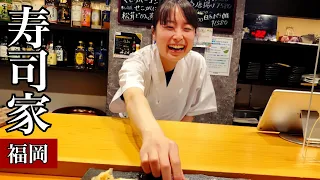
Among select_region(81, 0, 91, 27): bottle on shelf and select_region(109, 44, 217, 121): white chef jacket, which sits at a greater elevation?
select_region(81, 0, 91, 27): bottle on shelf

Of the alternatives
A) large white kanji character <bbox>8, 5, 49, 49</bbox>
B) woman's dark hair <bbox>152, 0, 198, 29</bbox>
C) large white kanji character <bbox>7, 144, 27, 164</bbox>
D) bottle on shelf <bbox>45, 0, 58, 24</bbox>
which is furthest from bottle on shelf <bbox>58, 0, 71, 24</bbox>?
large white kanji character <bbox>7, 144, 27, 164</bbox>

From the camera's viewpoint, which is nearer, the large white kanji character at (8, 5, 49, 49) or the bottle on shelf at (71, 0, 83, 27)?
the large white kanji character at (8, 5, 49, 49)

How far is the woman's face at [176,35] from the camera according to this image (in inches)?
56.1

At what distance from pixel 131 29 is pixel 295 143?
179cm

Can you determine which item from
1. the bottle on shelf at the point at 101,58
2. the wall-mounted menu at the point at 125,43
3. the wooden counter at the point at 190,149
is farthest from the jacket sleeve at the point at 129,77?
the bottle on shelf at the point at 101,58

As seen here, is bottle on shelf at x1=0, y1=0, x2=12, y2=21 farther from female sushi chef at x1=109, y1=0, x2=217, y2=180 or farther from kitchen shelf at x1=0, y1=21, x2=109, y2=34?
female sushi chef at x1=109, y1=0, x2=217, y2=180

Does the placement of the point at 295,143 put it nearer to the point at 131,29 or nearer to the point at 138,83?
the point at 138,83

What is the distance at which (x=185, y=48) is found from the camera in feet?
4.75

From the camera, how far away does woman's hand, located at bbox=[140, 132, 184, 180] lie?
0.79 m

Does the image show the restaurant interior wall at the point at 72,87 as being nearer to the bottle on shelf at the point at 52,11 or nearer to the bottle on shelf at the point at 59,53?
the bottle on shelf at the point at 59,53

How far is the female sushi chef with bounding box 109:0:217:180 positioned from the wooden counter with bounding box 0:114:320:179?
0.31 ft

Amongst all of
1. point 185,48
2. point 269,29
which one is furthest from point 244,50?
point 185,48

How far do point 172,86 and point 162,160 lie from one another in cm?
91

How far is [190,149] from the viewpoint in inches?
42.1
